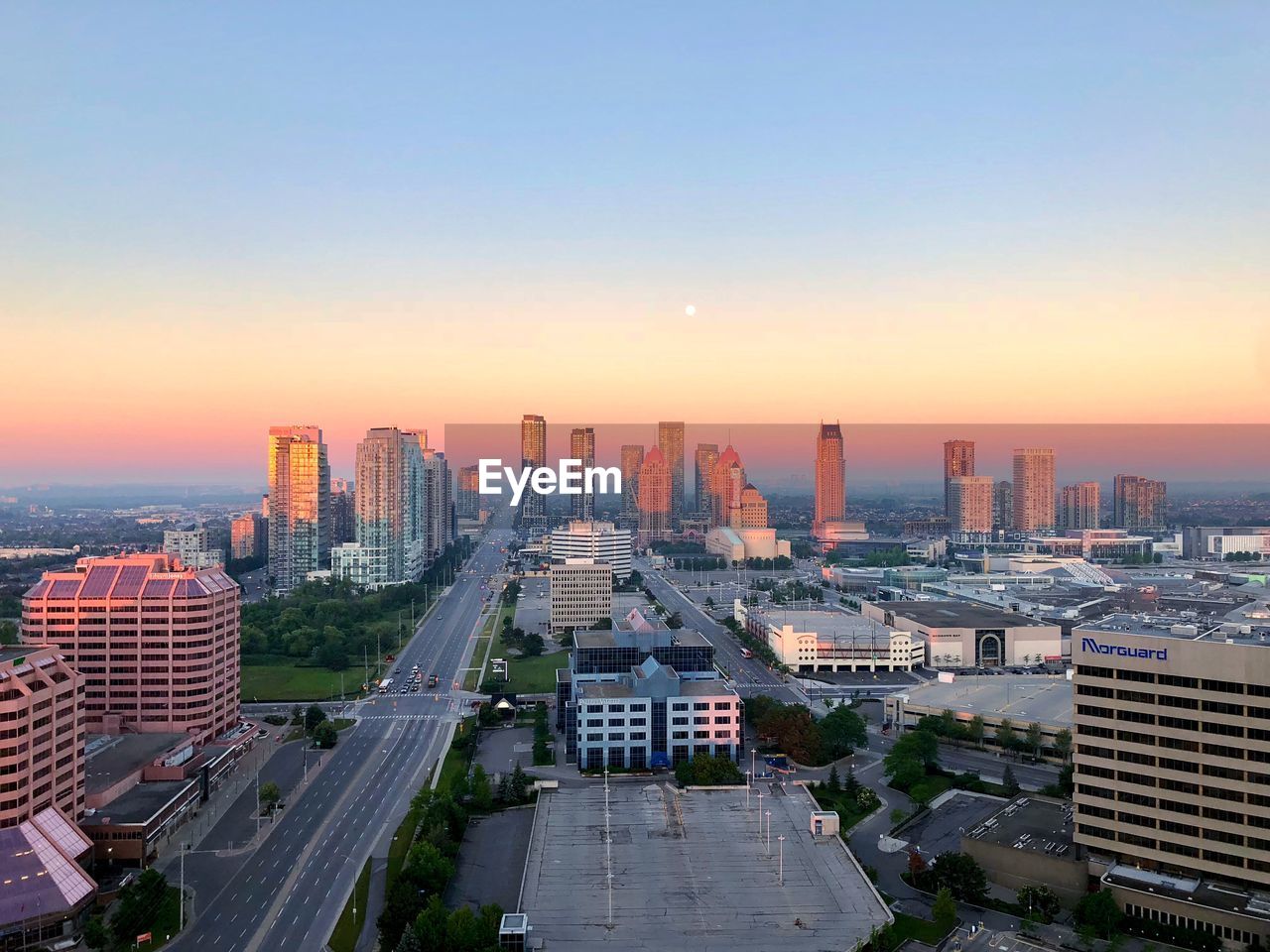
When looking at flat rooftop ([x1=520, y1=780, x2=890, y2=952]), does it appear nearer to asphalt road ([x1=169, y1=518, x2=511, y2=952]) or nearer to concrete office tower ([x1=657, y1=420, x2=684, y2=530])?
asphalt road ([x1=169, y1=518, x2=511, y2=952])

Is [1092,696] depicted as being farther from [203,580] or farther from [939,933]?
[203,580]

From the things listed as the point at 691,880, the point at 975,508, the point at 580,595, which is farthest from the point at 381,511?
the point at 975,508

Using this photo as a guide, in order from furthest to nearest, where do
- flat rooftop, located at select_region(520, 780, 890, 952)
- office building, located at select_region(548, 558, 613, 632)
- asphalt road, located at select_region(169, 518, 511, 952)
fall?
office building, located at select_region(548, 558, 613, 632) < asphalt road, located at select_region(169, 518, 511, 952) < flat rooftop, located at select_region(520, 780, 890, 952)

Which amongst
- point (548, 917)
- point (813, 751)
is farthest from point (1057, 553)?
point (548, 917)

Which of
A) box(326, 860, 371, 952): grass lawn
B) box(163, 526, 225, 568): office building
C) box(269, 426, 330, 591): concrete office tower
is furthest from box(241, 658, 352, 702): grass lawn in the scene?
box(163, 526, 225, 568): office building

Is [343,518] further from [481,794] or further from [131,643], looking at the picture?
[481,794]

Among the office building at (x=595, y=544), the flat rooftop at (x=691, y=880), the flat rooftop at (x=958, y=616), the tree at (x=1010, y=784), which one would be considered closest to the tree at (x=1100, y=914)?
the flat rooftop at (x=691, y=880)
